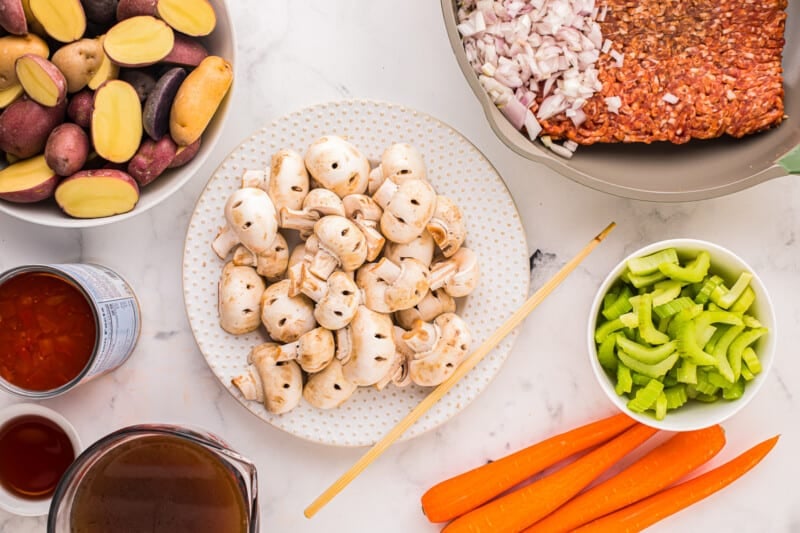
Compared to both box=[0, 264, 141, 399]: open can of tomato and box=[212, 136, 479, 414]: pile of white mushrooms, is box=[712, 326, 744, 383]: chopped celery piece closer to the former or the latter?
box=[212, 136, 479, 414]: pile of white mushrooms

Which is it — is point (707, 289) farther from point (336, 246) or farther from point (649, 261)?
point (336, 246)

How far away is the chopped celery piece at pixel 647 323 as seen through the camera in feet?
4.25

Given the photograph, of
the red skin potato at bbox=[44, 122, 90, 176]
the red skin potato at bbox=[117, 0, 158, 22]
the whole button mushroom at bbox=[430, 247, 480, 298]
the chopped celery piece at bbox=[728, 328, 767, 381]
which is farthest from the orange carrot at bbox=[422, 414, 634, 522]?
the red skin potato at bbox=[117, 0, 158, 22]

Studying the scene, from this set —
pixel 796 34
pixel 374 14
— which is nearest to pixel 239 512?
pixel 374 14

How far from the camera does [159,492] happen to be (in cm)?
122

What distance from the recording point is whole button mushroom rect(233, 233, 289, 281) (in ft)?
4.40

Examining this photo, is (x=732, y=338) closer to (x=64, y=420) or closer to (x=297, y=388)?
(x=297, y=388)

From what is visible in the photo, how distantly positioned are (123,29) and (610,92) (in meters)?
0.77

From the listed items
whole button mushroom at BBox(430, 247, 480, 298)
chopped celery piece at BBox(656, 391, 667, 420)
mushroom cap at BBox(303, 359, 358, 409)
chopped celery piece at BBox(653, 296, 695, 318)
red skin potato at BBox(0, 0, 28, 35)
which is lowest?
mushroom cap at BBox(303, 359, 358, 409)

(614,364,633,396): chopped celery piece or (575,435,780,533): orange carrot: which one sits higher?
(614,364,633,396): chopped celery piece

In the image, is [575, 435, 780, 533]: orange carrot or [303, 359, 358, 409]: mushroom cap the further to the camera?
[575, 435, 780, 533]: orange carrot

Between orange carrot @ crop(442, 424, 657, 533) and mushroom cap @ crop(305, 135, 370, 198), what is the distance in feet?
2.04

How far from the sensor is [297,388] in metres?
1.35

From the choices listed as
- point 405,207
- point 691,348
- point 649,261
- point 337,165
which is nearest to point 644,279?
point 649,261
